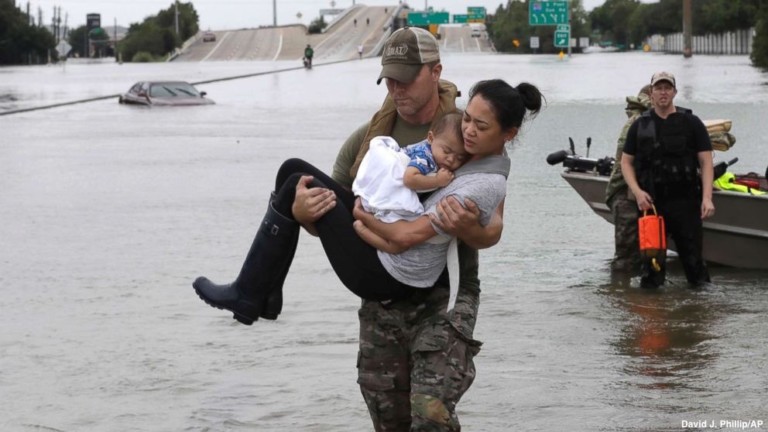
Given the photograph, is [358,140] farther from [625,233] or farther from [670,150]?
[625,233]

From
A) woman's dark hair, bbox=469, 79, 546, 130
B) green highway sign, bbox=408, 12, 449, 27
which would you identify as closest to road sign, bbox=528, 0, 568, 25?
green highway sign, bbox=408, 12, 449, 27

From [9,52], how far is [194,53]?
59.1 ft

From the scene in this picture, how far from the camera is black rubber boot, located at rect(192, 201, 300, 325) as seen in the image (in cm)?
563

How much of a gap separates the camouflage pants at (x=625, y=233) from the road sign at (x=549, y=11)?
123 m

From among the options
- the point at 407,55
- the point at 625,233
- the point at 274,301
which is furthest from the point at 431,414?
the point at 625,233

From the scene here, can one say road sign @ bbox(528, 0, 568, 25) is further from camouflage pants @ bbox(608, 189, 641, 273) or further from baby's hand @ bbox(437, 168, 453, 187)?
baby's hand @ bbox(437, 168, 453, 187)

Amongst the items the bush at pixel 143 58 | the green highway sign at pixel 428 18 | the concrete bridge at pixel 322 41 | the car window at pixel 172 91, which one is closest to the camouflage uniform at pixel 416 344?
the car window at pixel 172 91

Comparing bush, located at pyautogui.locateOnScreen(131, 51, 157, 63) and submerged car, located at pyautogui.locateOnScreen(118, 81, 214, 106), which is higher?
bush, located at pyautogui.locateOnScreen(131, 51, 157, 63)

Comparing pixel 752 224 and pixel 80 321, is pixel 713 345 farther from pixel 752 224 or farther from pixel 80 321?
pixel 80 321

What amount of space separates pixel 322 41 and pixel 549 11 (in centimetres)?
2543

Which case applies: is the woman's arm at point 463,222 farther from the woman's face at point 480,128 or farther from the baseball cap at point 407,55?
the baseball cap at point 407,55

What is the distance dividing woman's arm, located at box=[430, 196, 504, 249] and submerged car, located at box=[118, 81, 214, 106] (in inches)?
1601

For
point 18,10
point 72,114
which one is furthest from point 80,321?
point 18,10

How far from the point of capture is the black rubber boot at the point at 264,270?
563 cm
